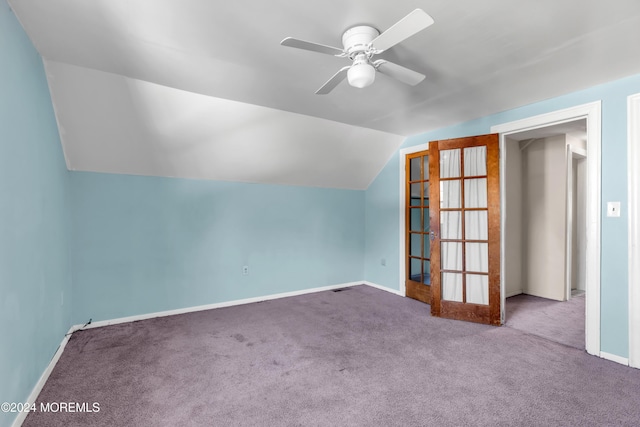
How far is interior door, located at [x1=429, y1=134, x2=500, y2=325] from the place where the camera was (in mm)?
3215

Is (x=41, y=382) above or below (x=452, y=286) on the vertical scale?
below

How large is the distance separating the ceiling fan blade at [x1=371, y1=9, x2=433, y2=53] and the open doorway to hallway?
3100 mm

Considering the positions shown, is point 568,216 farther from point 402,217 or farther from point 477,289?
point 402,217

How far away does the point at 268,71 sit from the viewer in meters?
2.35

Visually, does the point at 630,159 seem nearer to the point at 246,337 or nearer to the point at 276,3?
the point at 276,3

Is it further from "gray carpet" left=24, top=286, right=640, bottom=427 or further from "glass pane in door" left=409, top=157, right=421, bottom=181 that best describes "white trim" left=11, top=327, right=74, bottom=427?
"glass pane in door" left=409, top=157, right=421, bottom=181

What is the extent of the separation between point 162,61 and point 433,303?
351cm

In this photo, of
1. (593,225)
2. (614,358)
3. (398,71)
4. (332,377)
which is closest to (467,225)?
(593,225)

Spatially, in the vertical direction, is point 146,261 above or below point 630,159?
below

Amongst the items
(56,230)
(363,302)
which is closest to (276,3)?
(56,230)

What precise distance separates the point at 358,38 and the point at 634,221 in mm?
2575

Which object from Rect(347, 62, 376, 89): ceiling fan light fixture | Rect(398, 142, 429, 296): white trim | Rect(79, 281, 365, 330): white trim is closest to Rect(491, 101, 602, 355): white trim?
Rect(398, 142, 429, 296): white trim

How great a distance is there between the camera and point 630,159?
239 cm

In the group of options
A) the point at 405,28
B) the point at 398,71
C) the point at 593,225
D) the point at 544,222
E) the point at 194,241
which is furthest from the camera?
the point at 544,222
